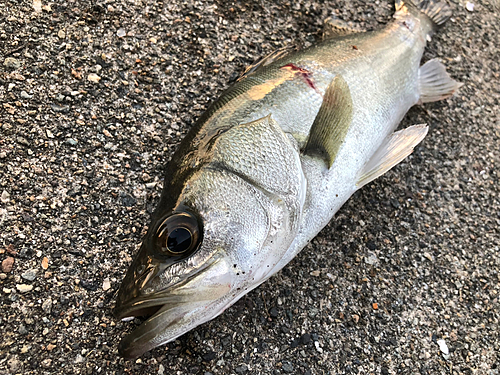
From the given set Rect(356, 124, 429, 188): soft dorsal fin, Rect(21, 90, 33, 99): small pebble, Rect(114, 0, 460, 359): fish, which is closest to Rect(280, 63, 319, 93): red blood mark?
Rect(114, 0, 460, 359): fish

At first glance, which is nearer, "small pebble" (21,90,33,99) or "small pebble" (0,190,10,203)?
"small pebble" (0,190,10,203)

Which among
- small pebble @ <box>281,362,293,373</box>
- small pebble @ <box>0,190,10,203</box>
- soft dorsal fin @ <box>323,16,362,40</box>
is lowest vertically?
small pebble @ <box>281,362,293,373</box>

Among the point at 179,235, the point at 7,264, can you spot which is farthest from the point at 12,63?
the point at 179,235

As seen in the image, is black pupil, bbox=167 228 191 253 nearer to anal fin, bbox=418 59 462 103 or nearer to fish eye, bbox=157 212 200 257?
fish eye, bbox=157 212 200 257

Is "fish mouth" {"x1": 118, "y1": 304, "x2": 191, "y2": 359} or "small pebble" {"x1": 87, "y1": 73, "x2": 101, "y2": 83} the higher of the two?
"small pebble" {"x1": 87, "y1": 73, "x2": 101, "y2": 83}

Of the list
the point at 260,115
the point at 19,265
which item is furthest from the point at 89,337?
the point at 260,115

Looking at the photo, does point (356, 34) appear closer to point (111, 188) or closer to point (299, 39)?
point (299, 39)

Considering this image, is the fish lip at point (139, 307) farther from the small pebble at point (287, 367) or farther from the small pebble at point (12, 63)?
the small pebble at point (12, 63)

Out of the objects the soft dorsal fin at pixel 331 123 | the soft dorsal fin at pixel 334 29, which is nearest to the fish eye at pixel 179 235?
the soft dorsal fin at pixel 331 123
